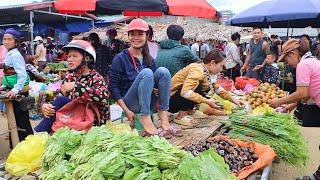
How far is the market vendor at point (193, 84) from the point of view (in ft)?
14.5

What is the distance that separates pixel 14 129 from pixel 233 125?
9.49ft

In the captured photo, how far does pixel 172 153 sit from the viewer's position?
2445mm

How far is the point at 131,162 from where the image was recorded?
7.66ft

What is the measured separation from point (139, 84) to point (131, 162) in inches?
64.6

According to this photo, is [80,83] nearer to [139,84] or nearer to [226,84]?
[139,84]

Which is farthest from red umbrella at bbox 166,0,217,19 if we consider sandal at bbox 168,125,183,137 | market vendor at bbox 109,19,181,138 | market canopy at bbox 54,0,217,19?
sandal at bbox 168,125,183,137

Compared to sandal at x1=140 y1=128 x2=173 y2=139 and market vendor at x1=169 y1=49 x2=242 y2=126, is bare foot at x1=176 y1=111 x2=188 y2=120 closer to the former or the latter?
market vendor at x1=169 y1=49 x2=242 y2=126

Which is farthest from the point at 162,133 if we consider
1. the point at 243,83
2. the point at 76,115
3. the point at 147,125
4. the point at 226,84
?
the point at 243,83

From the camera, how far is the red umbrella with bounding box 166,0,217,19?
7.00 metres

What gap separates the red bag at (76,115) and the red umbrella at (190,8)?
12.0 ft

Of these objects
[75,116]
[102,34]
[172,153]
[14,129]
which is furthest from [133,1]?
[102,34]

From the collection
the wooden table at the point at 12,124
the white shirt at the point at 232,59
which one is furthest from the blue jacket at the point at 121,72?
the white shirt at the point at 232,59

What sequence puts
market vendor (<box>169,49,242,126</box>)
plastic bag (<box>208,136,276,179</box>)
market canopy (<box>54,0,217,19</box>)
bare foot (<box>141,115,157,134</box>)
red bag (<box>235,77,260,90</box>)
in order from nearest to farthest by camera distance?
plastic bag (<box>208,136,276,179</box>)
bare foot (<box>141,115,157,134</box>)
market vendor (<box>169,49,242,126</box>)
market canopy (<box>54,0,217,19</box>)
red bag (<box>235,77,260,90</box>)

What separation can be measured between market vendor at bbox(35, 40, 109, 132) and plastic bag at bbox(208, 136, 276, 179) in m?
1.25
